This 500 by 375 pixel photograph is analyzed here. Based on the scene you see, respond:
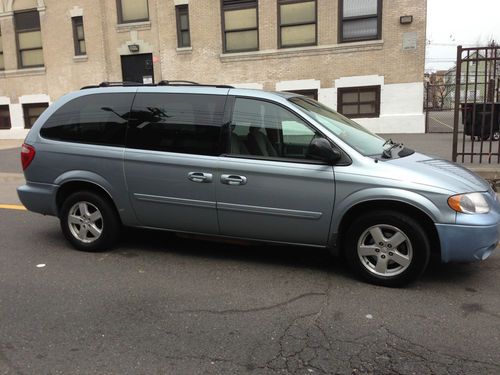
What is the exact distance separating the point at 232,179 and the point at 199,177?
0.33 meters

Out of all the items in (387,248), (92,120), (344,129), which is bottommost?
(387,248)

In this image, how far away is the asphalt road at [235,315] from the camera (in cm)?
296

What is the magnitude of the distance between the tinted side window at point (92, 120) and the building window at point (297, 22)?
12829 millimetres

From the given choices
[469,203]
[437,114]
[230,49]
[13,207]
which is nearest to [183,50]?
[230,49]

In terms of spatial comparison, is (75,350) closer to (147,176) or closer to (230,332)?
(230,332)

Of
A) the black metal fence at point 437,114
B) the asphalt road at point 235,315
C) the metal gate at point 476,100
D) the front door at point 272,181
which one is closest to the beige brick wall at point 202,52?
the black metal fence at point 437,114

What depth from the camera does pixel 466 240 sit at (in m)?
3.78

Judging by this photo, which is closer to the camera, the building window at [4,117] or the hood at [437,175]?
the hood at [437,175]

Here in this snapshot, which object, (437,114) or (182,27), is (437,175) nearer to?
(182,27)

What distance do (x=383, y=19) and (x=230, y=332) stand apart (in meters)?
14.6

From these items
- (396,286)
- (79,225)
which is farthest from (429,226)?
(79,225)

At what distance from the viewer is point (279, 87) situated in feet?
55.9

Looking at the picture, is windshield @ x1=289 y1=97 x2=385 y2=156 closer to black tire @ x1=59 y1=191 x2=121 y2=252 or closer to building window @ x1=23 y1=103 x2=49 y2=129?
black tire @ x1=59 y1=191 x2=121 y2=252

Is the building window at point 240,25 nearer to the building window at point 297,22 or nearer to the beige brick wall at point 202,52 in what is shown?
the beige brick wall at point 202,52
